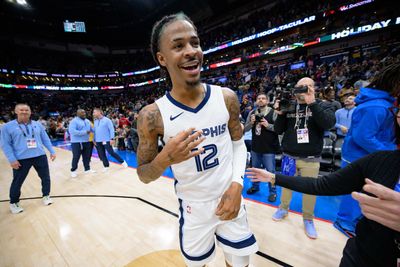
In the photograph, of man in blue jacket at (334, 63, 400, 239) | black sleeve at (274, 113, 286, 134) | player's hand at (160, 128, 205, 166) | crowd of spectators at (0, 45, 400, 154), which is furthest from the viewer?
crowd of spectators at (0, 45, 400, 154)

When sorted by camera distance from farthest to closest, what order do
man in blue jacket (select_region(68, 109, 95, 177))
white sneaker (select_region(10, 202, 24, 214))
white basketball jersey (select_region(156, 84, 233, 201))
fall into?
man in blue jacket (select_region(68, 109, 95, 177)), white sneaker (select_region(10, 202, 24, 214)), white basketball jersey (select_region(156, 84, 233, 201))

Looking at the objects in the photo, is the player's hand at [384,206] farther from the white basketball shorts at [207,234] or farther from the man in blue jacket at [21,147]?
the man in blue jacket at [21,147]

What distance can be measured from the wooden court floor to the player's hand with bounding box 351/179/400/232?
1712 mm

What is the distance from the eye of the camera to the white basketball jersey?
1195 mm

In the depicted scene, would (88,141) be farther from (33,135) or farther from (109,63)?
(109,63)

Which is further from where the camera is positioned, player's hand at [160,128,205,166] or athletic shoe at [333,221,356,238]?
athletic shoe at [333,221,356,238]

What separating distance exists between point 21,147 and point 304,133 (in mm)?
4706

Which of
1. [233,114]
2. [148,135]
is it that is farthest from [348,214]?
[148,135]

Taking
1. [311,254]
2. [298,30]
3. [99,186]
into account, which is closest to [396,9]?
[298,30]

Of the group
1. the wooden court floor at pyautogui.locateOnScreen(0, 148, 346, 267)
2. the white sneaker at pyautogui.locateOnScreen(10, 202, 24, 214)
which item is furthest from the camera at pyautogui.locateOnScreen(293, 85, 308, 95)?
the white sneaker at pyautogui.locateOnScreen(10, 202, 24, 214)

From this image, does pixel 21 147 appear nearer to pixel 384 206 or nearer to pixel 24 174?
pixel 24 174

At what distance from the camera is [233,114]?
1.34 metres

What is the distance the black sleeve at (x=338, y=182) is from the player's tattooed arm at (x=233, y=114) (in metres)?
0.46

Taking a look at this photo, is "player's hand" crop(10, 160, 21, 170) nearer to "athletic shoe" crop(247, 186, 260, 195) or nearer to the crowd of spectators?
the crowd of spectators
